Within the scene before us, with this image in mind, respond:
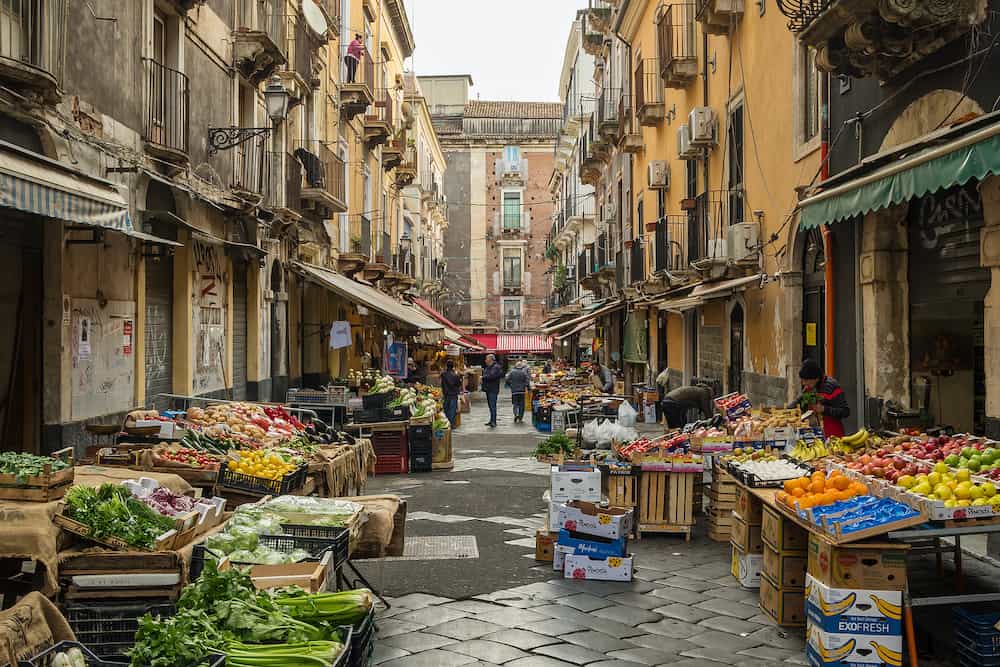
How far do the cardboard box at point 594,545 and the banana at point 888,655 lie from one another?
98.7 inches

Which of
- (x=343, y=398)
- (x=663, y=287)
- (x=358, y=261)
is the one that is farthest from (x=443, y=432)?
(x=358, y=261)

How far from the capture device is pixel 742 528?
7336 millimetres

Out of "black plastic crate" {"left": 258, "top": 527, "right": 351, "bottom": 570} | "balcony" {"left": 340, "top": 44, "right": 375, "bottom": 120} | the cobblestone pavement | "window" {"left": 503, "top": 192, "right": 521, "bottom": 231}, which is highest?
"window" {"left": 503, "top": 192, "right": 521, "bottom": 231}

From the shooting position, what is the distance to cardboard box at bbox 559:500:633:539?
7453 millimetres

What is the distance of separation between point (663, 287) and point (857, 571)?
1620cm

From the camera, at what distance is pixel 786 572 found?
20.5ft

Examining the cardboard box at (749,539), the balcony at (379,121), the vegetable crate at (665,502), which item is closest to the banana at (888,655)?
the cardboard box at (749,539)

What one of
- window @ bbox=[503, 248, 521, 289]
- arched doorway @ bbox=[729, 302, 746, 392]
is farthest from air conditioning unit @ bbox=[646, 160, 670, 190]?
window @ bbox=[503, 248, 521, 289]

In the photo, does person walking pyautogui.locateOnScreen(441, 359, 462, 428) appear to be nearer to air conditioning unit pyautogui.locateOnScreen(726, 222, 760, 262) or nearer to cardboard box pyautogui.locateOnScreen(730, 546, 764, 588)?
air conditioning unit pyautogui.locateOnScreen(726, 222, 760, 262)

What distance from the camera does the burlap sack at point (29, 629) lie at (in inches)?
147

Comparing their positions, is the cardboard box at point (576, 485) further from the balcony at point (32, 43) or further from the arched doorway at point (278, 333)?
the arched doorway at point (278, 333)

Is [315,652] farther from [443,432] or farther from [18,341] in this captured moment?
[443,432]

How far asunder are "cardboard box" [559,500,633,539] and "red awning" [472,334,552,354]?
41380 millimetres

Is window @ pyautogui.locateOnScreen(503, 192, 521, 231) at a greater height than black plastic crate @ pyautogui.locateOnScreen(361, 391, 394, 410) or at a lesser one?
greater
